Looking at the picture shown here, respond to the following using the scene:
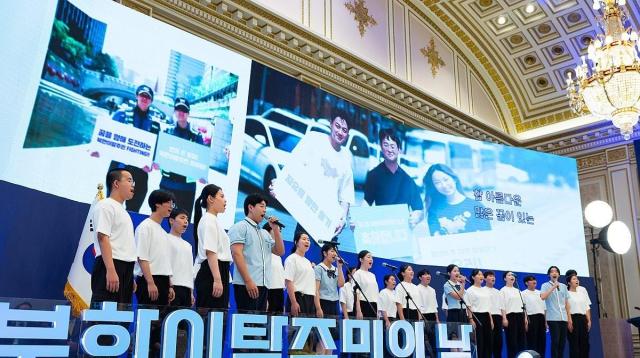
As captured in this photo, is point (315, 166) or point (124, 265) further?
point (315, 166)

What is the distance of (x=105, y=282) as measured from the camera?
2.81 m

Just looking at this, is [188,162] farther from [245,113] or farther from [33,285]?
[33,285]

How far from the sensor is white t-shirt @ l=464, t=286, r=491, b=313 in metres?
5.75

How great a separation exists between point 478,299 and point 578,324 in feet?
4.59

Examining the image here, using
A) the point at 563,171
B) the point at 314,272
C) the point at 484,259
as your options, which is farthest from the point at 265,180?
the point at 563,171

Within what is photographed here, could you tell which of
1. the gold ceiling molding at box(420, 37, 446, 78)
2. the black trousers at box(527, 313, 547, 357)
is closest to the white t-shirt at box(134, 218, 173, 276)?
the black trousers at box(527, 313, 547, 357)

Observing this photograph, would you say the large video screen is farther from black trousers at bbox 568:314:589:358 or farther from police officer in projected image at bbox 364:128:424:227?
black trousers at bbox 568:314:589:358

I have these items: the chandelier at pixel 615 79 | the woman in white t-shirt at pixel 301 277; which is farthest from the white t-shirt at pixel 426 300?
the chandelier at pixel 615 79

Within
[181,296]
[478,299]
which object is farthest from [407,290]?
[181,296]

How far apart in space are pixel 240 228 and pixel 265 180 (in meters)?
2.24

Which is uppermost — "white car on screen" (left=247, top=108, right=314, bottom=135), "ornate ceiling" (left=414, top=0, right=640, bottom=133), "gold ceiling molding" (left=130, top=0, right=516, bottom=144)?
"ornate ceiling" (left=414, top=0, right=640, bottom=133)

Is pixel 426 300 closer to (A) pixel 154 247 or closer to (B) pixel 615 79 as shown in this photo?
(B) pixel 615 79

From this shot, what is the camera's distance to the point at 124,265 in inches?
115

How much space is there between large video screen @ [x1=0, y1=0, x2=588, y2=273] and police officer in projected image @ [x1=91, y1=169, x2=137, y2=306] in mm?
1047
